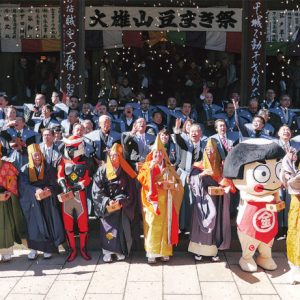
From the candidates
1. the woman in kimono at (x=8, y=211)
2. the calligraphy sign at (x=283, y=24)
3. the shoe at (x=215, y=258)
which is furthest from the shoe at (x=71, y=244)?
the calligraphy sign at (x=283, y=24)

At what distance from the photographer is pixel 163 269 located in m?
6.45

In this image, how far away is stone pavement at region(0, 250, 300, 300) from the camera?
570 centimetres

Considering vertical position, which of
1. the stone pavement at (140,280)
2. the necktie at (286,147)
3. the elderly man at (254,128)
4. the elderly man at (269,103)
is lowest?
the stone pavement at (140,280)

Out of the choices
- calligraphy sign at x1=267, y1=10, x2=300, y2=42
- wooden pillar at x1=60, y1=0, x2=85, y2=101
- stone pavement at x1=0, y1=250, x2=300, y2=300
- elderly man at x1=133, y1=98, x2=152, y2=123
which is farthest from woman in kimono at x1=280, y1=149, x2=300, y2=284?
calligraphy sign at x1=267, y1=10, x2=300, y2=42

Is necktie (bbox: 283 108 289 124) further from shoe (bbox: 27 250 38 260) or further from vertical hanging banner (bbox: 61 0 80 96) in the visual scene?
shoe (bbox: 27 250 38 260)

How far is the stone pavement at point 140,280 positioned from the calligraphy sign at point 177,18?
7.50 metres

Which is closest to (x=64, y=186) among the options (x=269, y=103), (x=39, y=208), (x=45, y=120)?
(x=39, y=208)

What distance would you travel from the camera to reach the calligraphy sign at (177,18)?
1277cm

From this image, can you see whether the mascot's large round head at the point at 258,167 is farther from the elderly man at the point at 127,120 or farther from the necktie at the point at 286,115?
the necktie at the point at 286,115

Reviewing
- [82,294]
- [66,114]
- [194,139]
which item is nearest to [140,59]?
[66,114]

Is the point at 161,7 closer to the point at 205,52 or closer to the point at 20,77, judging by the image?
the point at 205,52

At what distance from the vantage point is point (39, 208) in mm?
6758

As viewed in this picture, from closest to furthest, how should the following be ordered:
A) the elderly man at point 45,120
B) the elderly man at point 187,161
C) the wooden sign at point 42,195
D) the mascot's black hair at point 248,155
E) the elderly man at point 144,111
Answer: the mascot's black hair at point 248,155, the wooden sign at point 42,195, the elderly man at point 187,161, the elderly man at point 45,120, the elderly man at point 144,111

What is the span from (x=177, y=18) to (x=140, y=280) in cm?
841
